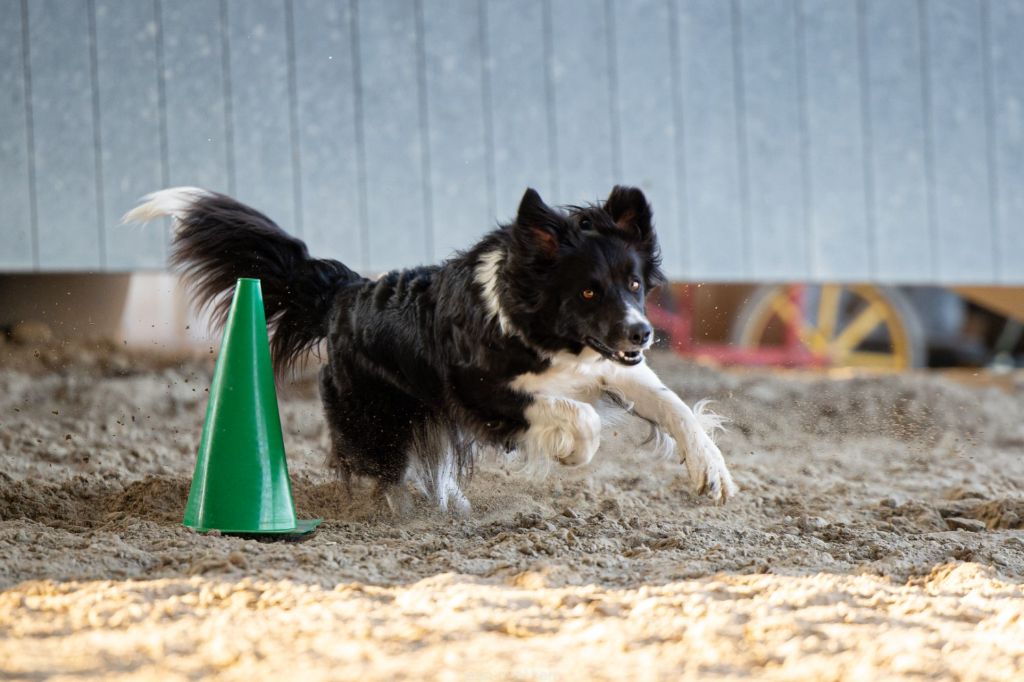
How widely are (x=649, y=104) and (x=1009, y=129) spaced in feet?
11.4

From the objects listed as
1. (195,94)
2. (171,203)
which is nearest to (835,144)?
(195,94)

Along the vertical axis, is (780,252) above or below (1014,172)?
below

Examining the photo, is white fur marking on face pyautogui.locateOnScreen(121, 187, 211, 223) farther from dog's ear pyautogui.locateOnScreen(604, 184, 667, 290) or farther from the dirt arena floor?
dog's ear pyautogui.locateOnScreen(604, 184, 667, 290)

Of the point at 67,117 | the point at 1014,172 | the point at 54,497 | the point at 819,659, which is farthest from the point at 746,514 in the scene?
the point at 1014,172

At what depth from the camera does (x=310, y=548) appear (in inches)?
129

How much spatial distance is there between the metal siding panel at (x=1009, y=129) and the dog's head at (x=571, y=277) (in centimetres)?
683

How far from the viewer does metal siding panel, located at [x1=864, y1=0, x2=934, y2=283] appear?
924 cm

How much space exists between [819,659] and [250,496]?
2.16 metres

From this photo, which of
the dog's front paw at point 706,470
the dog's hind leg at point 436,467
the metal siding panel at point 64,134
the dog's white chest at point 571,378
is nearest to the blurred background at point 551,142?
the metal siding panel at point 64,134

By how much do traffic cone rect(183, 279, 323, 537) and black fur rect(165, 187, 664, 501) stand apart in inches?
24.5

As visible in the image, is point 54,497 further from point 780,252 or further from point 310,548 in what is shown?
point 780,252

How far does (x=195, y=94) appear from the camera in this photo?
7.88 meters

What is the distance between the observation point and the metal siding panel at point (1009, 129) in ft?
31.0

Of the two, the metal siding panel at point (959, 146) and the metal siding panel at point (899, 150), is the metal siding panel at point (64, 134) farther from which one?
the metal siding panel at point (959, 146)
